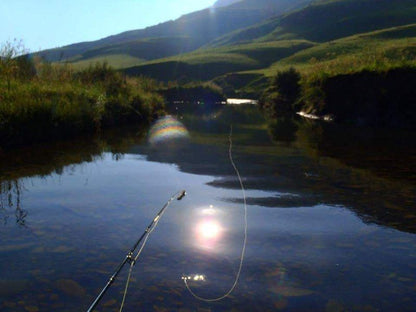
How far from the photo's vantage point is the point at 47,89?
1670 centimetres

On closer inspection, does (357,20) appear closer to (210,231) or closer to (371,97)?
(371,97)

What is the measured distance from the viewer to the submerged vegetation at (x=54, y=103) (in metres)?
13.8

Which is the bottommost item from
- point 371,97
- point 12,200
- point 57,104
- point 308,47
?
point 371,97

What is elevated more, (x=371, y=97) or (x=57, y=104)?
(x=57, y=104)

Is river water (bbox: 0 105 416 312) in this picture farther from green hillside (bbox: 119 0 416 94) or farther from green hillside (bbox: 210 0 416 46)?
green hillside (bbox: 210 0 416 46)

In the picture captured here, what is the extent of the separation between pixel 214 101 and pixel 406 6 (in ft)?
481

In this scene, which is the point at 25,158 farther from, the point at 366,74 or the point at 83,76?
the point at 366,74

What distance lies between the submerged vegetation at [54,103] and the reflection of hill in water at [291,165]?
2.70 ft

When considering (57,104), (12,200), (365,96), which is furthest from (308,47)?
(12,200)

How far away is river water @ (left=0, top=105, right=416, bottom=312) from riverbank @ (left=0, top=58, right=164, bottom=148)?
3.65ft

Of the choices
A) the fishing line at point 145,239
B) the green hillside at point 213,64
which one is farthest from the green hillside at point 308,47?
the fishing line at point 145,239

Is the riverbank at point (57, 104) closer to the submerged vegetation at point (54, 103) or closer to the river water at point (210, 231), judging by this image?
the submerged vegetation at point (54, 103)

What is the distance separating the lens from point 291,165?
41.6 ft

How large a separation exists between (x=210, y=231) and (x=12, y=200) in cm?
402
